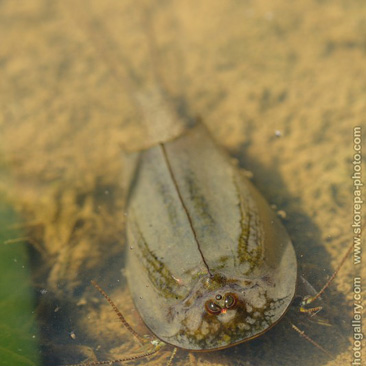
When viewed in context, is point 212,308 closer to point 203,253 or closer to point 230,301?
point 230,301

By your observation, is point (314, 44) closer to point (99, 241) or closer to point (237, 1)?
point (237, 1)

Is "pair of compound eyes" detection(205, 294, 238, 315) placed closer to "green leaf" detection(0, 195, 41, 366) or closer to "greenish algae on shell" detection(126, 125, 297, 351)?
"greenish algae on shell" detection(126, 125, 297, 351)

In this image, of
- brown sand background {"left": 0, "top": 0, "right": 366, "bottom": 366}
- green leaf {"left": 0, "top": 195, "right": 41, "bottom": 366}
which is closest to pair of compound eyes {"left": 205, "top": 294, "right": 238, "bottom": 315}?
brown sand background {"left": 0, "top": 0, "right": 366, "bottom": 366}

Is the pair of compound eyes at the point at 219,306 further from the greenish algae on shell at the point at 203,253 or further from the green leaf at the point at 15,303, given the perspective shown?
the green leaf at the point at 15,303

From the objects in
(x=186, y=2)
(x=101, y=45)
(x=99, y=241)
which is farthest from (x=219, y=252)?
(x=186, y=2)

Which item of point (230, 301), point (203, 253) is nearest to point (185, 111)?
point (203, 253)

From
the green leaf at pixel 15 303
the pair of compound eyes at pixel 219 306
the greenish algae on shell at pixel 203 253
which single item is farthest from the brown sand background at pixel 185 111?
the pair of compound eyes at pixel 219 306
